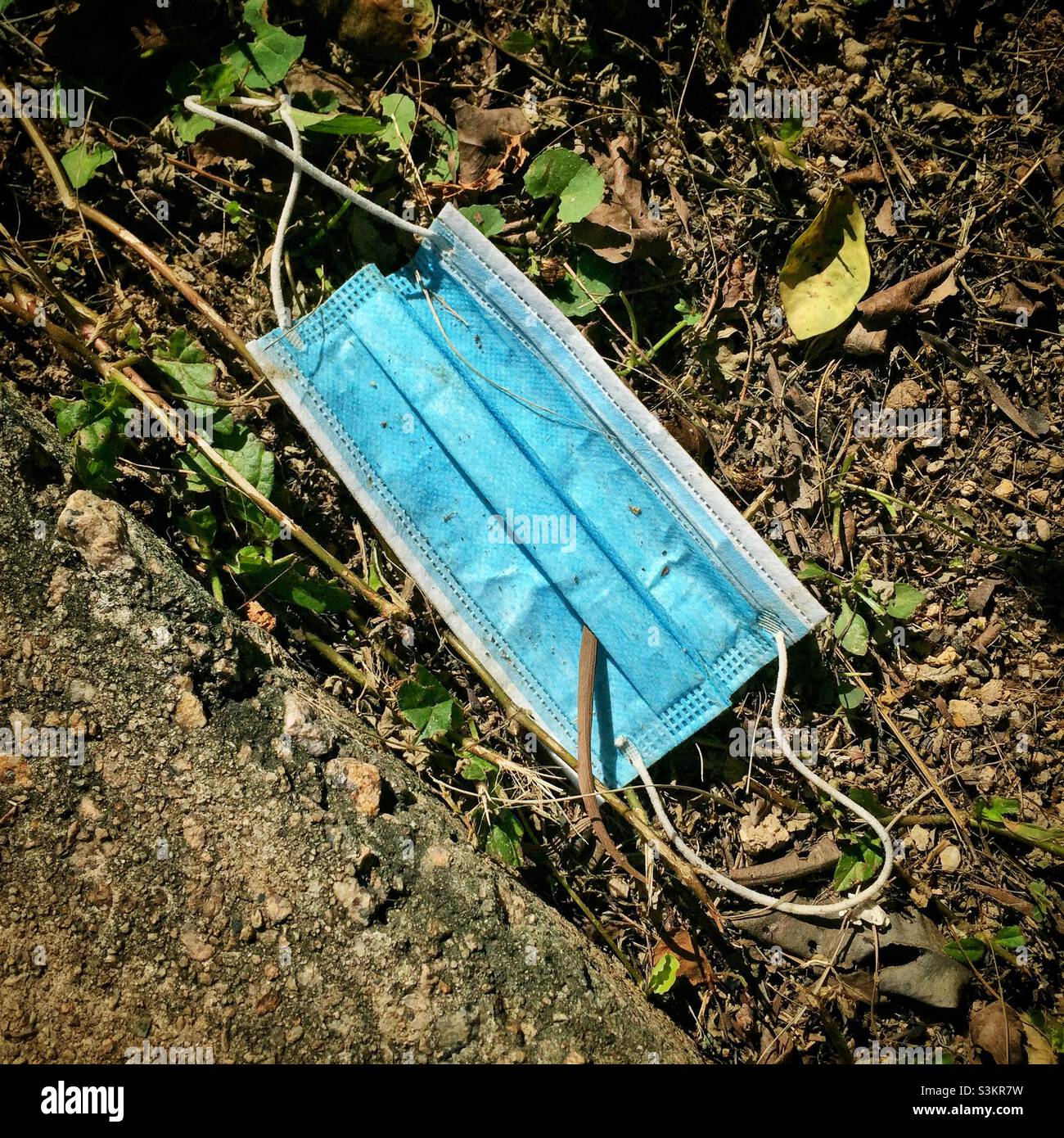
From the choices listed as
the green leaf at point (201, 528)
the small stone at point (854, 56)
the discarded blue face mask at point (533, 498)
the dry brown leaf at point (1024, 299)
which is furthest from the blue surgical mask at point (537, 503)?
the small stone at point (854, 56)

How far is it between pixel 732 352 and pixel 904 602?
80 centimetres

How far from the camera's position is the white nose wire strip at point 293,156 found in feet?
6.53

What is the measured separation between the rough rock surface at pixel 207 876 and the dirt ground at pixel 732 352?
343mm

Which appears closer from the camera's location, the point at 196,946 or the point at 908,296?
the point at 196,946

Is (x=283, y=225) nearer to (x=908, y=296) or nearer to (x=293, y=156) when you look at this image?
(x=293, y=156)

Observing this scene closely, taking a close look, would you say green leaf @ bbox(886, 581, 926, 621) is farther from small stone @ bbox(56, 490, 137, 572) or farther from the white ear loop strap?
small stone @ bbox(56, 490, 137, 572)

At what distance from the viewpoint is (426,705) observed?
2.05 meters

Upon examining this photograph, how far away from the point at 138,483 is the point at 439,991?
1452 mm

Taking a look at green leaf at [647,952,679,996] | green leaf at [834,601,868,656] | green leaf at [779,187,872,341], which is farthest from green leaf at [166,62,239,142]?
green leaf at [647,952,679,996]

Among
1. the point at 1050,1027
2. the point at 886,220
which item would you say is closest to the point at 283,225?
the point at 886,220

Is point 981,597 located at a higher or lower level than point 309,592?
lower

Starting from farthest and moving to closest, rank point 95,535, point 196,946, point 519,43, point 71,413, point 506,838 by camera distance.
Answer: point 519,43 < point 506,838 < point 71,413 < point 95,535 < point 196,946

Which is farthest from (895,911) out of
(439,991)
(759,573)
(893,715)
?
(439,991)

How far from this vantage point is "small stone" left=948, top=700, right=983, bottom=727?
2143 mm
